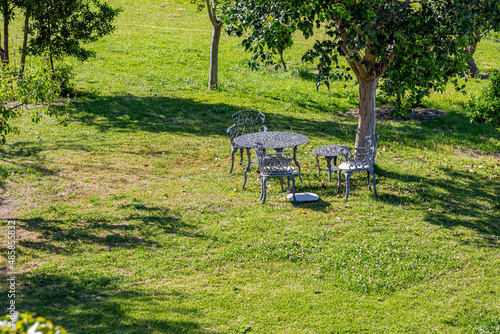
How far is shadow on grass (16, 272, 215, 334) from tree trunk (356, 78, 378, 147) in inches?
262

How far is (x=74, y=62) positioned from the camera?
23.3m

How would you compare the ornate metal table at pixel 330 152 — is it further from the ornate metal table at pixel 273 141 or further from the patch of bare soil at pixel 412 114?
the patch of bare soil at pixel 412 114

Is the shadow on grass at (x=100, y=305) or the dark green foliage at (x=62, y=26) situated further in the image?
the dark green foliage at (x=62, y=26)

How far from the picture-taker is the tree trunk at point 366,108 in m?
11.3

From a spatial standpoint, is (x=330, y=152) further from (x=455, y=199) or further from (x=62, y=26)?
(x=62, y=26)

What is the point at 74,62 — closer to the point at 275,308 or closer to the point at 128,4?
the point at 128,4

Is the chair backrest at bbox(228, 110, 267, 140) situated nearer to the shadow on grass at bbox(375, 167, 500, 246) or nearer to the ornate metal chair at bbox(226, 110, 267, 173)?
the ornate metal chair at bbox(226, 110, 267, 173)

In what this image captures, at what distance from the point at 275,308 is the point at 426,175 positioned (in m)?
6.68

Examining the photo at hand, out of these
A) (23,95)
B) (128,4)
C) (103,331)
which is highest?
(128,4)

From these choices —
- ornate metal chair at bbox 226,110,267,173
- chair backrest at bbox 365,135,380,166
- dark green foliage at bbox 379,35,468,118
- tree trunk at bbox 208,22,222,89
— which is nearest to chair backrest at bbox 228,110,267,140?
ornate metal chair at bbox 226,110,267,173

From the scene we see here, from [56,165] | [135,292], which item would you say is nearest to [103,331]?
[135,292]

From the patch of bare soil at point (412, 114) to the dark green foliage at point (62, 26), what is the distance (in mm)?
9765

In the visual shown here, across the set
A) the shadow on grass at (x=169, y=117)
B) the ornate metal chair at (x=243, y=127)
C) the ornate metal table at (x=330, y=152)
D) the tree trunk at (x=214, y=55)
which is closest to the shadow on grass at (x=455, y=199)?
the ornate metal table at (x=330, y=152)

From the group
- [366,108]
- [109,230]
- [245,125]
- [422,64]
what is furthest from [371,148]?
[109,230]
